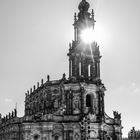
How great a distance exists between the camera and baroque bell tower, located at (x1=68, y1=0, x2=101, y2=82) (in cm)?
4831

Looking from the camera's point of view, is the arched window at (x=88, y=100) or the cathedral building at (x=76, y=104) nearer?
the cathedral building at (x=76, y=104)

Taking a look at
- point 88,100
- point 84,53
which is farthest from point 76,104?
point 84,53

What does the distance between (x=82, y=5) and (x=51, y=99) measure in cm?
1464

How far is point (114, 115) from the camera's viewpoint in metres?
49.2

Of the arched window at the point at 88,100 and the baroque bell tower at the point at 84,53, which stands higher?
the baroque bell tower at the point at 84,53

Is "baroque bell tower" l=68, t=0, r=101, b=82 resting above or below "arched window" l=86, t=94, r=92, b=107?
above

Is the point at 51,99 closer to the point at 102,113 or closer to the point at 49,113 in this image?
the point at 49,113

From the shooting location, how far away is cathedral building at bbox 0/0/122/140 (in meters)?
45.1

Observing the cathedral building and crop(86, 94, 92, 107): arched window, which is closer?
the cathedral building

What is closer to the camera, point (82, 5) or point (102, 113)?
point (102, 113)

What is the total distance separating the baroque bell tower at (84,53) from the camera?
48.3 meters

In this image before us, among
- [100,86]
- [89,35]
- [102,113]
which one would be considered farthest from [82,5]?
[102,113]

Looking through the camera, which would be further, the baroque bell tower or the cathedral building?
the baroque bell tower

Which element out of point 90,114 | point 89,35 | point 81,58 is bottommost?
point 90,114
